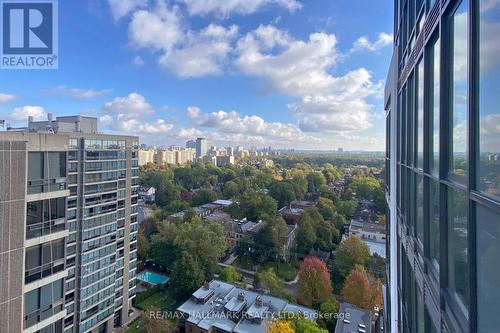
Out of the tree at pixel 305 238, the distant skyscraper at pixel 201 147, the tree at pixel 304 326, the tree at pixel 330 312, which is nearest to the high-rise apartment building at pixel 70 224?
the tree at pixel 304 326

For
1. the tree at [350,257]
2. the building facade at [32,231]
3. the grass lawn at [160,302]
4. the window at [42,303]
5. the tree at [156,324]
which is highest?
the building facade at [32,231]

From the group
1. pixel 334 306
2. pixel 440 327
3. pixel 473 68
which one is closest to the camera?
pixel 473 68

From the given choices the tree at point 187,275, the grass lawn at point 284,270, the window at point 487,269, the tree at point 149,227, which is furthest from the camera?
the tree at point 149,227

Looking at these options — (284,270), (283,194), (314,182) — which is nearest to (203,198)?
(283,194)

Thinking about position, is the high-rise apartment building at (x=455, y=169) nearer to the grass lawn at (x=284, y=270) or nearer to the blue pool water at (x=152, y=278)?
the grass lawn at (x=284, y=270)

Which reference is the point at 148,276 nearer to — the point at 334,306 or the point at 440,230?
the point at 334,306

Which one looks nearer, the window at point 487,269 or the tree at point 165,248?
the window at point 487,269

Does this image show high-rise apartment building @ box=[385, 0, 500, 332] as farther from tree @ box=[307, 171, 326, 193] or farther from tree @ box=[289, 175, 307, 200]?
tree @ box=[307, 171, 326, 193]

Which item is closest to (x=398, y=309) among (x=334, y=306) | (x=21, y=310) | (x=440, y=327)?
(x=440, y=327)
